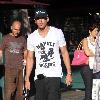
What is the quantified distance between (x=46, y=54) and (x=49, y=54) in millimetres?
43

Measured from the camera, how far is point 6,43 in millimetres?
8344

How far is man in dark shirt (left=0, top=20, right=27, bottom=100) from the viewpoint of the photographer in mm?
8320

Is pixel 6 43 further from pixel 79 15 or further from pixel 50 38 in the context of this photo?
pixel 79 15

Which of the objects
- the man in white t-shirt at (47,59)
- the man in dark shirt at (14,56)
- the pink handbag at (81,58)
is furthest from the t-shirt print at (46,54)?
the pink handbag at (81,58)

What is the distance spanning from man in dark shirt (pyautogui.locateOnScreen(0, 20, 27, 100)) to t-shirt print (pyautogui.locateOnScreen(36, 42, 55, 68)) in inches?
79.7

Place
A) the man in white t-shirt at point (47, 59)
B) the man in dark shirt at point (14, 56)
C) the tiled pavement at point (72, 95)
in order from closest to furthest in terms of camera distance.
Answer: the man in white t-shirt at point (47, 59) < the man in dark shirt at point (14, 56) < the tiled pavement at point (72, 95)

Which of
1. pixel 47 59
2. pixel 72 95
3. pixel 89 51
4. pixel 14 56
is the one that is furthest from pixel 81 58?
pixel 72 95

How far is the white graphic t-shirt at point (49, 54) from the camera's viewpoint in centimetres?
624

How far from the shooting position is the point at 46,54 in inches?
246

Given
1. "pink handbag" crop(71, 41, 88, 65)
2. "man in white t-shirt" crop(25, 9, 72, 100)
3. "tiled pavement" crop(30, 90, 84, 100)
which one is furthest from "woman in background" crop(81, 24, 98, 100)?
"tiled pavement" crop(30, 90, 84, 100)

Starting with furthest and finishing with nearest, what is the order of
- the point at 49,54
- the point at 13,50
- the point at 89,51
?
the point at 13,50 < the point at 89,51 < the point at 49,54

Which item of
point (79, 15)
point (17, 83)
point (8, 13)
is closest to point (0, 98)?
point (17, 83)

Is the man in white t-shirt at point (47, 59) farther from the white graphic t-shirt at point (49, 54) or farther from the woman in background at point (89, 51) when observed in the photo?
the woman in background at point (89, 51)

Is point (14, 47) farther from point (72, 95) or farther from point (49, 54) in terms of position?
point (72, 95)
